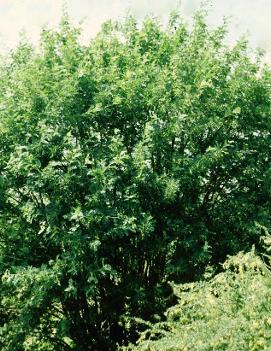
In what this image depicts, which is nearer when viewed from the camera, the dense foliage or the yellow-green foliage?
the yellow-green foliage

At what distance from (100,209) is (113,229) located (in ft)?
1.67

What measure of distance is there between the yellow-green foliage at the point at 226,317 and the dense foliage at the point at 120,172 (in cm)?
108

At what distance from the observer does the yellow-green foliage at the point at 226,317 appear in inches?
275

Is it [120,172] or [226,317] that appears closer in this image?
[226,317]

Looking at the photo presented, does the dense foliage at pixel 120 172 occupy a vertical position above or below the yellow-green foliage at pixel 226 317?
above

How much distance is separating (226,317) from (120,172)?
12.7 feet

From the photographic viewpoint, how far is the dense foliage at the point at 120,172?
31.1 ft

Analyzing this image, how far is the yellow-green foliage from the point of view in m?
6.98

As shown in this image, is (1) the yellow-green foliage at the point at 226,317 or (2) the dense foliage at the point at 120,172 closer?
(1) the yellow-green foliage at the point at 226,317

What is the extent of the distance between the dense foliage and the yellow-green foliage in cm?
108

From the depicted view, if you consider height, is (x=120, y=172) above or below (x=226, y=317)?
above

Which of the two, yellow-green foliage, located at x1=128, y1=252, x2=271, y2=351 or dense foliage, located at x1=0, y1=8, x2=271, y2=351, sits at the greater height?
dense foliage, located at x1=0, y1=8, x2=271, y2=351

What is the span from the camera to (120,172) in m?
9.99

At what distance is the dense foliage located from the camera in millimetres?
9484
